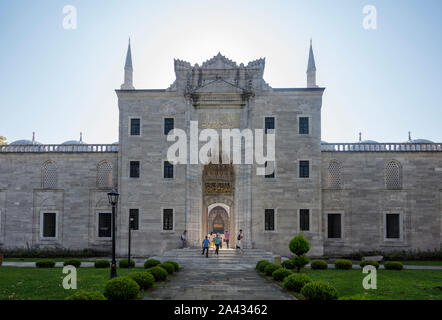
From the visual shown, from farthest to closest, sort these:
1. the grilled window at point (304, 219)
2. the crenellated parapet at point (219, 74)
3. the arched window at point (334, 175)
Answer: the arched window at point (334, 175)
the crenellated parapet at point (219, 74)
the grilled window at point (304, 219)

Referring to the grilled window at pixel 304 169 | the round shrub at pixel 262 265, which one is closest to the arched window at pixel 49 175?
the round shrub at pixel 262 265

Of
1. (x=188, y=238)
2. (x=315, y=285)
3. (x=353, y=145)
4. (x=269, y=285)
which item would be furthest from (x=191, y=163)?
(x=315, y=285)

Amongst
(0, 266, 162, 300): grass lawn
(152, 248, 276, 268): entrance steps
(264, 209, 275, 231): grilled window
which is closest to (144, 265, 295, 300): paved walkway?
(0, 266, 162, 300): grass lawn

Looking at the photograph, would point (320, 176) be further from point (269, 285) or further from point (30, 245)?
point (30, 245)

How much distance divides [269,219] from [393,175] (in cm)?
1033

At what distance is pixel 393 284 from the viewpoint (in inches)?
640

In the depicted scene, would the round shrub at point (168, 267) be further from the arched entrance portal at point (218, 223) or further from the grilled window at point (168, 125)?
the arched entrance portal at point (218, 223)

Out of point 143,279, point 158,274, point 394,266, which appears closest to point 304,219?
point 394,266

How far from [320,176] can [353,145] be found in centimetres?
433

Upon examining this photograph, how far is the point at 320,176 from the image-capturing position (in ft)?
97.1

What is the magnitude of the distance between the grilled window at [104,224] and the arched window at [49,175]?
15.1ft

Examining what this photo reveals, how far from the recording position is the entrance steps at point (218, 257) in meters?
24.4

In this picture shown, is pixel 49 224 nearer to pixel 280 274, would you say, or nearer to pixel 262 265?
pixel 262 265

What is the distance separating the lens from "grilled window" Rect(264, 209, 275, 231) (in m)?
29.2
